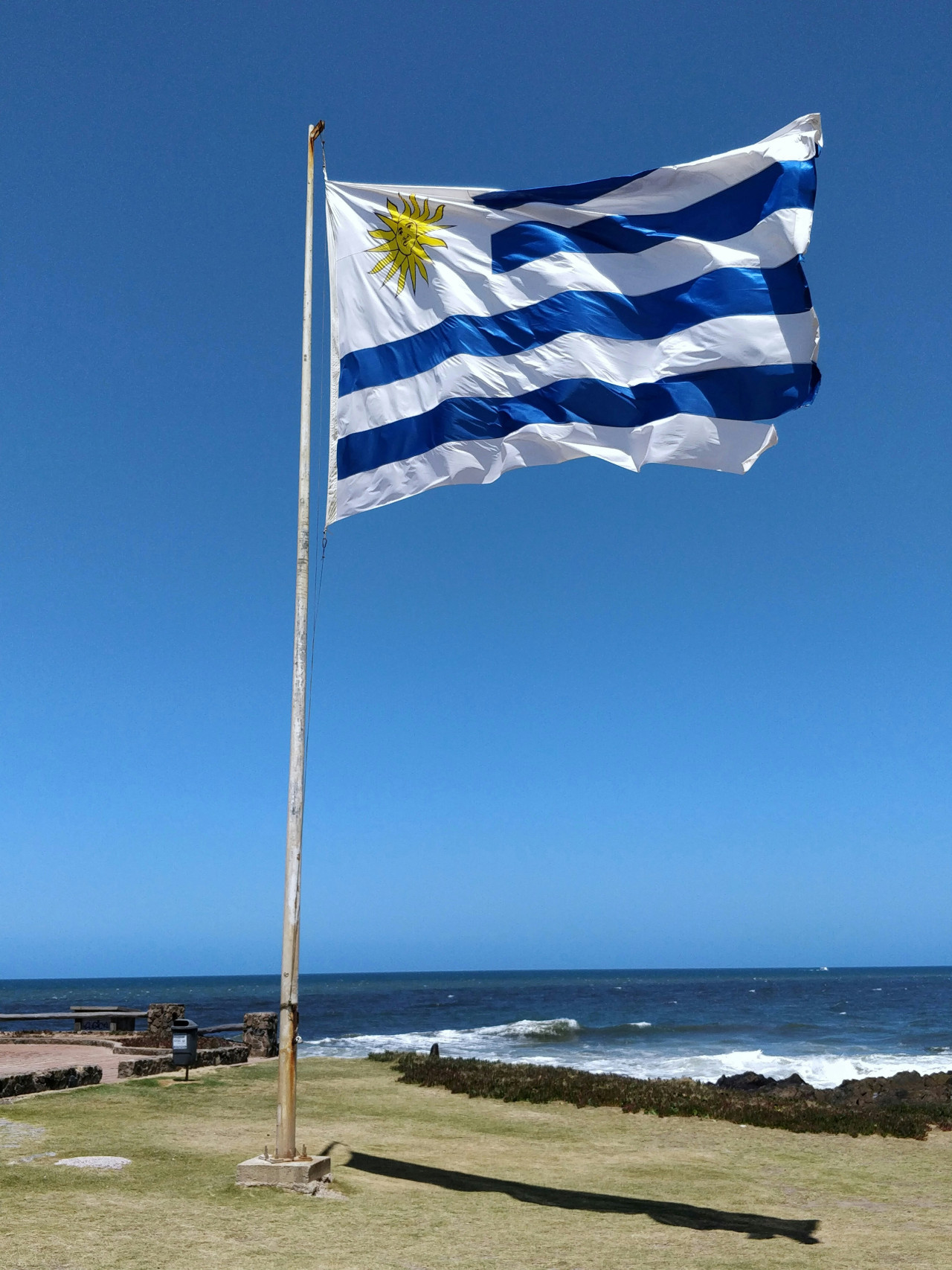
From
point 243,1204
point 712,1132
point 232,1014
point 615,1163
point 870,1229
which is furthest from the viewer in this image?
point 232,1014

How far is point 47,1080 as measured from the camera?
15.3 m

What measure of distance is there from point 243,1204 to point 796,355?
867cm

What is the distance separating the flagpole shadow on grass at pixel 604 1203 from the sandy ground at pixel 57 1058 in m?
8.17

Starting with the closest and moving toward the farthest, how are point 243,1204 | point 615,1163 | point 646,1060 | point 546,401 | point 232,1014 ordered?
1. point 243,1204
2. point 546,401
3. point 615,1163
4. point 646,1060
5. point 232,1014

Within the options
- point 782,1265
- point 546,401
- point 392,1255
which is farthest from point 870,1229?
point 546,401


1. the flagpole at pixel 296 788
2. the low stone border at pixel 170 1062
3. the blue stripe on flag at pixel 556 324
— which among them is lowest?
the low stone border at pixel 170 1062

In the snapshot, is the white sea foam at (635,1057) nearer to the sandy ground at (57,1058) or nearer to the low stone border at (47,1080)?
the sandy ground at (57,1058)

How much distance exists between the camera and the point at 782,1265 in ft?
24.4

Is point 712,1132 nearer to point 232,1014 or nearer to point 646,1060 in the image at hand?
point 646,1060

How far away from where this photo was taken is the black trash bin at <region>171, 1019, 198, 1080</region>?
1773 cm

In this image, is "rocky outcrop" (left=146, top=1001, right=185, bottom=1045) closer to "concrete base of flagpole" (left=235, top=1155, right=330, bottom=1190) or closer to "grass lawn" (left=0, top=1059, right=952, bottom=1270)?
"grass lawn" (left=0, top=1059, right=952, bottom=1270)

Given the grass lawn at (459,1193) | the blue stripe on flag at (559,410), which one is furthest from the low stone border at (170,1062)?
the blue stripe on flag at (559,410)

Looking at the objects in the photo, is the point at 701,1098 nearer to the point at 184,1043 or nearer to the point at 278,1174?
the point at 184,1043

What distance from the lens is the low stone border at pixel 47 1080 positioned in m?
14.5
